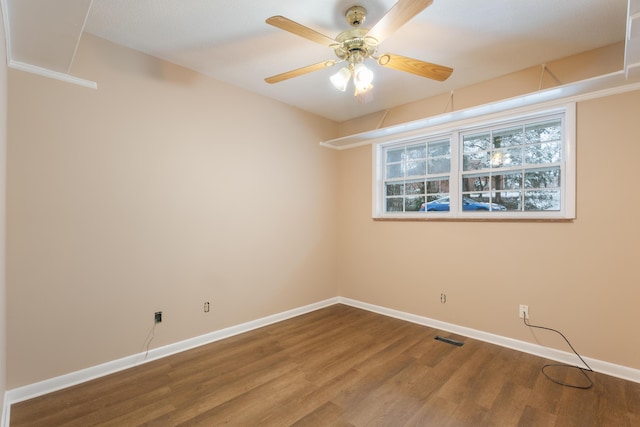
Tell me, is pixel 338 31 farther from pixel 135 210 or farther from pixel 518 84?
pixel 135 210

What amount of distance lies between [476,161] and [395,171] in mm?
1038

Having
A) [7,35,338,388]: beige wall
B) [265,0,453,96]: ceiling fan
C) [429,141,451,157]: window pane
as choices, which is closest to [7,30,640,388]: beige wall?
[7,35,338,388]: beige wall

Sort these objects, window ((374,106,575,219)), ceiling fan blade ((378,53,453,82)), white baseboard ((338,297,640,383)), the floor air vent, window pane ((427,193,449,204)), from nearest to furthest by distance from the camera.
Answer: ceiling fan blade ((378,53,453,82)), white baseboard ((338,297,640,383)), window ((374,106,575,219)), the floor air vent, window pane ((427,193,449,204))

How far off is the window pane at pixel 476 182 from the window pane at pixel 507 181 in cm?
7

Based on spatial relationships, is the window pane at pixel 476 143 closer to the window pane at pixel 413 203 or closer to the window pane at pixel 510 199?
the window pane at pixel 510 199

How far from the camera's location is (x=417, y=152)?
385 centimetres

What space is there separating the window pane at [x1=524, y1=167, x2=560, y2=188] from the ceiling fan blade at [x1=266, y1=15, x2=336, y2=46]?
93.2 inches

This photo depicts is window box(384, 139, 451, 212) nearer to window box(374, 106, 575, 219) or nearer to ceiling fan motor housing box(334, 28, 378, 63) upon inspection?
window box(374, 106, 575, 219)

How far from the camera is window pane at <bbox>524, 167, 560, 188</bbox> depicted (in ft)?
9.27

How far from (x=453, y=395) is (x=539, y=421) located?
20.0 inches

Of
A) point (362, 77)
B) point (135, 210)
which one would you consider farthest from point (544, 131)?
point (135, 210)

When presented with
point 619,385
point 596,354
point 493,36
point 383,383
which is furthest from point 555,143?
point 383,383

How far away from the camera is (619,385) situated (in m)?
2.30

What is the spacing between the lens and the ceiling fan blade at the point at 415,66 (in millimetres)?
1988
